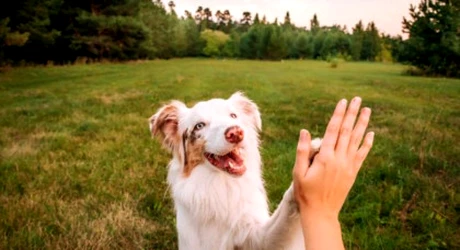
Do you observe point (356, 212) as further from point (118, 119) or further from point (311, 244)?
point (118, 119)

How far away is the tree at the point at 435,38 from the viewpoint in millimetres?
34875

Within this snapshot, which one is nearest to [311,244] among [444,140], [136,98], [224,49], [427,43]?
[444,140]

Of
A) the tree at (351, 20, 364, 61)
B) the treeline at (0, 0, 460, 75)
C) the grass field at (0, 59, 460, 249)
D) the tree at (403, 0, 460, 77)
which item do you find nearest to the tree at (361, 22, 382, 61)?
the tree at (351, 20, 364, 61)

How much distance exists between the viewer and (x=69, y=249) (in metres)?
4.00

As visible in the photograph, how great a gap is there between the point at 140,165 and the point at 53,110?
19.3ft

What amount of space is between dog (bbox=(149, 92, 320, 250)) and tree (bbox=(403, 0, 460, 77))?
115 ft

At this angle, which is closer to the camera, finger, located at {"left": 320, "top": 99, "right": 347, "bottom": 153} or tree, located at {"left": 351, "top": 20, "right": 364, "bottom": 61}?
finger, located at {"left": 320, "top": 99, "right": 347, "bottom": 153}

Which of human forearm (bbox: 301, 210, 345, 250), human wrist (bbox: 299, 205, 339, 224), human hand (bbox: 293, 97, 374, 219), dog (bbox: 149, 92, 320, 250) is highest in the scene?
human hand (bbox: 293, 97, 374, 219)

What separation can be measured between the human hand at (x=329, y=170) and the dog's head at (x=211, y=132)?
1.67 metres

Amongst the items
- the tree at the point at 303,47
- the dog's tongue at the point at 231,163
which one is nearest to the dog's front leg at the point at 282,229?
the dog's tongue at the point at 231,163

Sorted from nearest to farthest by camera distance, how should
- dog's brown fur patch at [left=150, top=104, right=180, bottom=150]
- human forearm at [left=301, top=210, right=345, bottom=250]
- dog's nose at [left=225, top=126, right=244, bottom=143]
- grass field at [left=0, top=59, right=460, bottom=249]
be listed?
human forearm at [left=301, top=210, right=345, bottom=250]
dog's nose at [left=225, top=126, right=244, bottom=143]
dog's brown fur patch at [left=150, top=104, right=180, bottom=150]
grass field at [left=0, top=59, right=460, bottom=249]

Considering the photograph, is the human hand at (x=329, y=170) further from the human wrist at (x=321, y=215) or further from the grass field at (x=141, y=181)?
the grass field at (x=141, y=181)

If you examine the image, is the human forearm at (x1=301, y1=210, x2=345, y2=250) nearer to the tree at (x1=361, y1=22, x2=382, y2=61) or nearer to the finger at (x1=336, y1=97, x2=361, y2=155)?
the finger at (x1=336, y1=97, x2=361, y2=155)

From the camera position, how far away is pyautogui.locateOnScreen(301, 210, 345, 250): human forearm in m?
1.22
